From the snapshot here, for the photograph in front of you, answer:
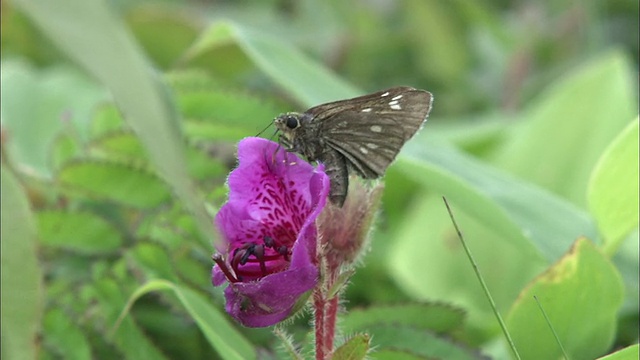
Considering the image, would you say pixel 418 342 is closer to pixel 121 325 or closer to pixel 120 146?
pixel 121 325

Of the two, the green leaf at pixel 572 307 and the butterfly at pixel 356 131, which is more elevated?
the butterfly at pixel 356 131

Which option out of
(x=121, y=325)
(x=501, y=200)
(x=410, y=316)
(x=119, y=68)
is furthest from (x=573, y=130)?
(x=119, y=68)

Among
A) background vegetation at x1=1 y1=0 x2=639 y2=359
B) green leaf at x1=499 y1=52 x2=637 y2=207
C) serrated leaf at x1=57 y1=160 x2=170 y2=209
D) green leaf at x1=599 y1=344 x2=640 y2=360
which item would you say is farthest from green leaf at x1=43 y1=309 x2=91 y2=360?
green leaf at x1=499 y1=52 x2=637 y2=207

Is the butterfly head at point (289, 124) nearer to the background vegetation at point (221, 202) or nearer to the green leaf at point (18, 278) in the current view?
the background vegetation at point (221, 202)

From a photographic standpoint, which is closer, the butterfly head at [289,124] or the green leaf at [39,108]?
the butterfly head at [289,124]

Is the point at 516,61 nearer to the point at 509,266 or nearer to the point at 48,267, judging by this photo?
the point at 509,266

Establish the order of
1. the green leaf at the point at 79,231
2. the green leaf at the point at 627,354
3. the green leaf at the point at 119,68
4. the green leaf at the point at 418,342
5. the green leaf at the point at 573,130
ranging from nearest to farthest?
the green leaf at the point at 119,68 → the green leaf at the point at 627,354 → the green leaf at the point at 418,342 → the green leaf at the point at 79,231 → the green leaf at the point at 573,130

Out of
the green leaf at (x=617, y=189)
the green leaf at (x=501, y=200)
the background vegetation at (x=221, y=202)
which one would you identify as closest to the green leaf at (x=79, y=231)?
the background vegetation at (x=221, y=202)

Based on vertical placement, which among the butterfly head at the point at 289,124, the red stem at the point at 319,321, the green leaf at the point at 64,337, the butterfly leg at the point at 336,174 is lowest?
the green leaf at the point at 64,337
